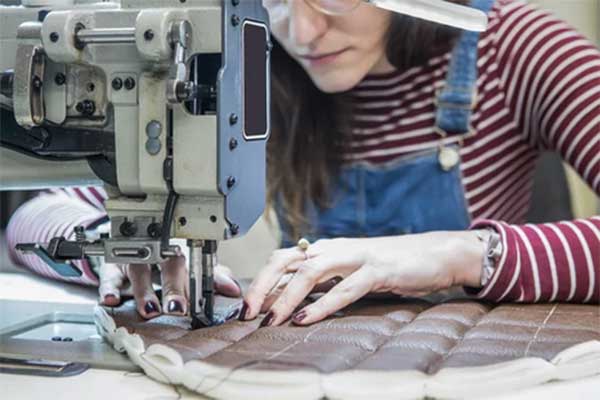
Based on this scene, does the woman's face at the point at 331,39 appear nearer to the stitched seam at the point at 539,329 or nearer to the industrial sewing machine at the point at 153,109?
the industrial sewing machine at the point at 153,109

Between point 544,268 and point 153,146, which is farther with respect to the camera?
point 544,268

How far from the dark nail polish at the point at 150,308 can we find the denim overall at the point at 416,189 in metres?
0.63

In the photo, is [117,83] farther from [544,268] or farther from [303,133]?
[303,133]

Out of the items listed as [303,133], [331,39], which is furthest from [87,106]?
[303,133]

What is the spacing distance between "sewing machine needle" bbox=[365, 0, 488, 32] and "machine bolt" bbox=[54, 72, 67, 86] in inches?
13.2

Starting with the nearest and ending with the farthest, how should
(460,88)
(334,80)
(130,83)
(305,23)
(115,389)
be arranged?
(115,389), (130,83), (305,23), (334,80), (460,88)

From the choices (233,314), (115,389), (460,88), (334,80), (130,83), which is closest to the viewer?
(115,389)

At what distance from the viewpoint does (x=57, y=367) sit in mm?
870

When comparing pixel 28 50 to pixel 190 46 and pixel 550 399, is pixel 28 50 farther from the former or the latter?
pixel 550 399

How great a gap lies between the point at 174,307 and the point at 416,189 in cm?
64

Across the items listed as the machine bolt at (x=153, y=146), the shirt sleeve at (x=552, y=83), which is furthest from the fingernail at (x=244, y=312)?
the shirt sleeve at (x=552, y=83)

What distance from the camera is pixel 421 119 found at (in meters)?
1.53

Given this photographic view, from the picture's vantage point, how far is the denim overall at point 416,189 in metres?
1.51

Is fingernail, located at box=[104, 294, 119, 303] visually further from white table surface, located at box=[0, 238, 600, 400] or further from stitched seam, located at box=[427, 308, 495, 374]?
stitched seam, located at box=[427, 308, 495, 374]
